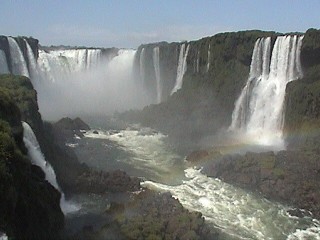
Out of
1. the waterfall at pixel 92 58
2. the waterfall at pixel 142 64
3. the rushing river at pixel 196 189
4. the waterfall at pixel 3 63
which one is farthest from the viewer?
the waterfall at pixel 92 58

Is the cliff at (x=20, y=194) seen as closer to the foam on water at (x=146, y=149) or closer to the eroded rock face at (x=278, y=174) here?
the foam on water at (x=146, y=149)

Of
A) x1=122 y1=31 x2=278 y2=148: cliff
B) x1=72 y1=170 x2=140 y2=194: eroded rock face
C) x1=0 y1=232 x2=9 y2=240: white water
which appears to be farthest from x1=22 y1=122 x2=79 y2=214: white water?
x1=122 y1=31 x2=278 y2=148: cliff

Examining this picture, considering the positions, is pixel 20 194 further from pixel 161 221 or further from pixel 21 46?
pixel 21 46

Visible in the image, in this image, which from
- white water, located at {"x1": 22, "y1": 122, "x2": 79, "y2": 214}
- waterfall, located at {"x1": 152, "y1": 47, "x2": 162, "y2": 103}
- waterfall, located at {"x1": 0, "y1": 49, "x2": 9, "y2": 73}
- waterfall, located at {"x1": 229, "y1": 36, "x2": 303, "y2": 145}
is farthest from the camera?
waterfall, located at {"x1": 152, "y1": 47, "x2": 162, "y2": 103}

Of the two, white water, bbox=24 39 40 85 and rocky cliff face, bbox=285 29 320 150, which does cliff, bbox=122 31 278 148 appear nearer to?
rocky cliff face, bbox=285 29 320 150

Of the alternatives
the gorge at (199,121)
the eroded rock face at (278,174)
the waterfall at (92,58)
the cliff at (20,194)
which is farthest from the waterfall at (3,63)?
the cliff at (20,194)

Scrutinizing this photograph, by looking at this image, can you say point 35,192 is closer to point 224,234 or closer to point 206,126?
point 224,234

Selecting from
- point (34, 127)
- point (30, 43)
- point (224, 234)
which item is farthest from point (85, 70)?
point (224, 234)
